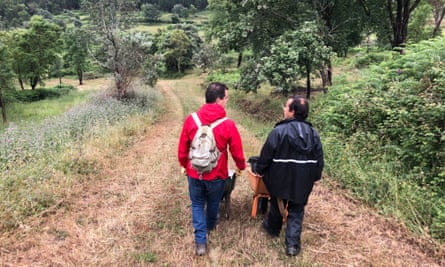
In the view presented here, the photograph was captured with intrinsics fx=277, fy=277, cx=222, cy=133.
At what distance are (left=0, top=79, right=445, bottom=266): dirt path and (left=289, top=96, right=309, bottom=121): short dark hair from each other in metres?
1.68

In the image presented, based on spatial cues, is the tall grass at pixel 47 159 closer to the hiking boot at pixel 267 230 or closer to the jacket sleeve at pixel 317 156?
the hiking boot at pixel 267 230

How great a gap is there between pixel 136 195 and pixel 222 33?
9348mm

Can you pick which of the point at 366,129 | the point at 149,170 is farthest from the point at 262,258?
the point at 366,129

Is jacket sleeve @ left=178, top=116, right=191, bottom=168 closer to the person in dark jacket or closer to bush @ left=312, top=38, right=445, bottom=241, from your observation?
the person in dark jacket

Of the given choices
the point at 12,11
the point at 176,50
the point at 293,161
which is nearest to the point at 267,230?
the point at 293,161

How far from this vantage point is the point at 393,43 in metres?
11.9

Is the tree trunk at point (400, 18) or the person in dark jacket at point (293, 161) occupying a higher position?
the tree trunk at point (400, 18)

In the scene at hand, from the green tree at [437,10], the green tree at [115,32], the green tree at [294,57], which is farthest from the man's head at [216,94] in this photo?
the green tree at [437,10]

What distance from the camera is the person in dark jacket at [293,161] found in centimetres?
313

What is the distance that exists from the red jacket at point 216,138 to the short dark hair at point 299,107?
725 mm

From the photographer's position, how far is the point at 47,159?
5.52 m

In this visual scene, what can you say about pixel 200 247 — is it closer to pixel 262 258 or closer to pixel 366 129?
pixel 262 258

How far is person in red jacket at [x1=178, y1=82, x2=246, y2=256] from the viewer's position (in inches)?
126

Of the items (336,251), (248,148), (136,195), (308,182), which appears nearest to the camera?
(308,182)
